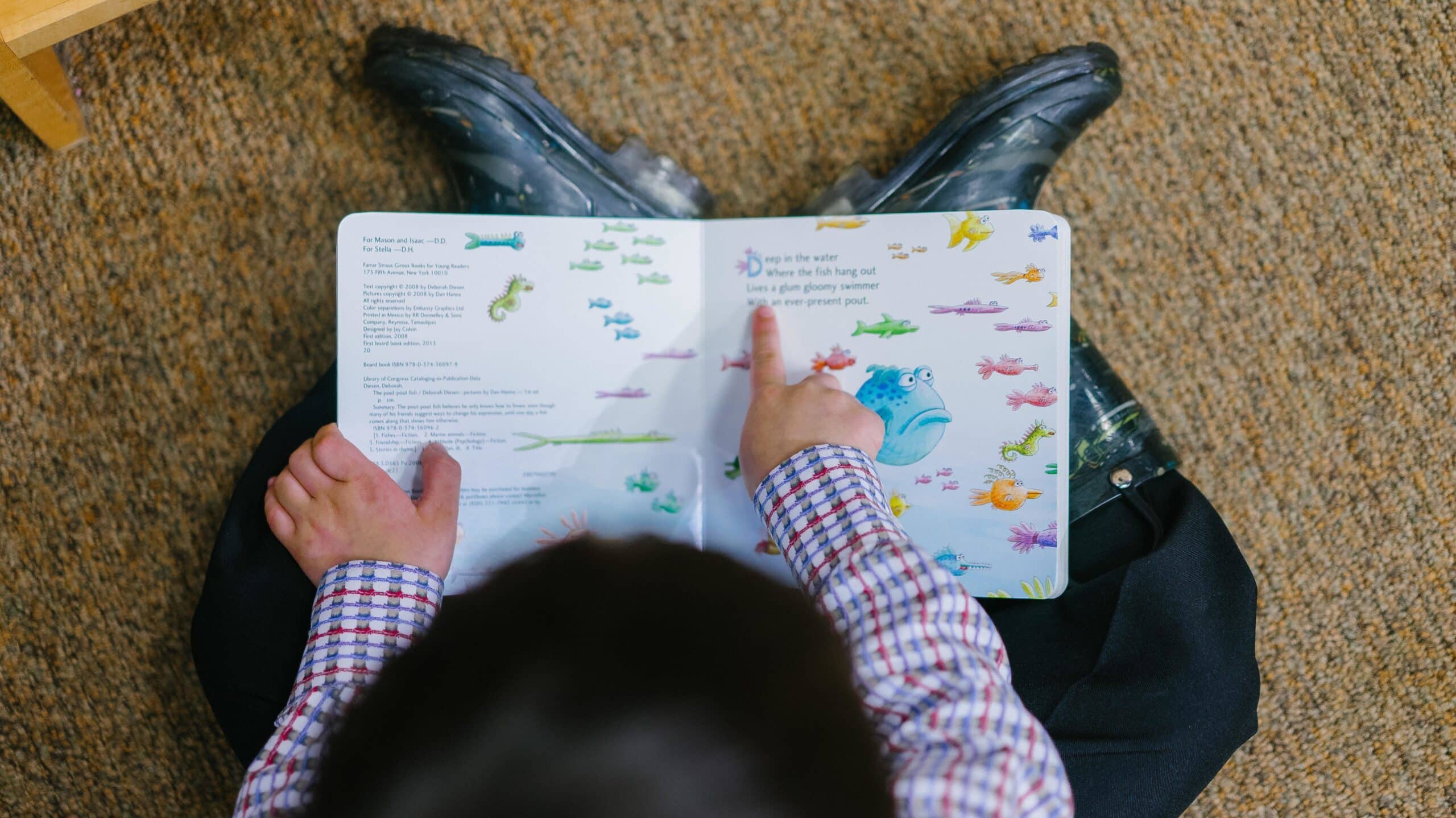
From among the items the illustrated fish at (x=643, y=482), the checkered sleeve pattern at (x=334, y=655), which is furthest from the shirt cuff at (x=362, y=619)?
the illustrated fish at (x=643, y=482)

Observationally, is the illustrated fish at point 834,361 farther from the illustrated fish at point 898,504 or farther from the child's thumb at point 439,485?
the child's thumb at point 439,485

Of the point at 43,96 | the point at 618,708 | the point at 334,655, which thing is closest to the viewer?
the point at 618,708

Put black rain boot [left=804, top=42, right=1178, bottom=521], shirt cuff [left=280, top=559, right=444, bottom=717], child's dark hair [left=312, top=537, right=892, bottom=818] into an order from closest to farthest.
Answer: child's dark hair [left=312, top=537, right=892, bottom=818] < shirt cuff [left=280, top=559, right=444, bottom=717] < black rain boot [left=804, top=42, right=1178, bottom=521]

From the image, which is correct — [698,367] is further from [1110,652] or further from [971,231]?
[1110,652]

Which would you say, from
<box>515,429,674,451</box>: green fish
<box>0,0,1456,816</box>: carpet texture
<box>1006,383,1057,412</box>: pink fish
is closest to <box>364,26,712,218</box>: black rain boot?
<box>0,0,1456,816</box>: carpet texture

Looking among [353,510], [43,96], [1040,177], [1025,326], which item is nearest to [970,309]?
[1025,326]

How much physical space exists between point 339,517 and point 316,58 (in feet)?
1.12

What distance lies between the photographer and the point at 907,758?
380mm

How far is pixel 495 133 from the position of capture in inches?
22.7

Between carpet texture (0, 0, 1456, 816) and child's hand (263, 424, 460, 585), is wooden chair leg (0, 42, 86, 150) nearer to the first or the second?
carpet texture (0, 0, 1456, 816)

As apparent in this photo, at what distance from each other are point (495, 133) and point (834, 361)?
266 mm

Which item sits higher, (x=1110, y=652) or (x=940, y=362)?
(x=940, y=362)

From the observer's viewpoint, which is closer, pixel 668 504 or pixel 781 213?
pixel 668 504

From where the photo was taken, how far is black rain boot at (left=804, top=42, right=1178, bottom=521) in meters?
0.56
